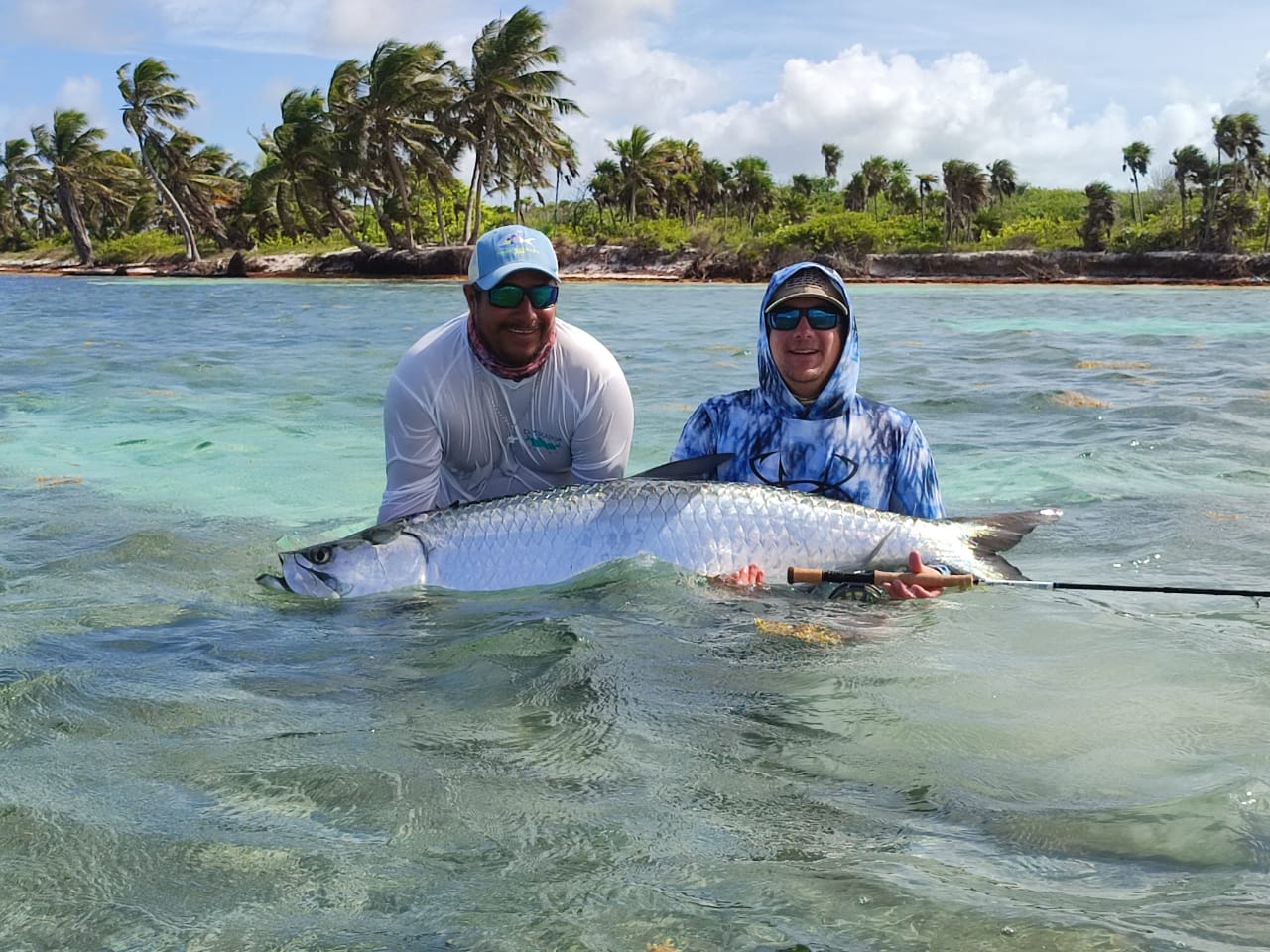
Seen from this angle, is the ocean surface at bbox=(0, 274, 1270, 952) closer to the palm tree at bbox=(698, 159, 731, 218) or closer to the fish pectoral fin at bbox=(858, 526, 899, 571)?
the fish pectoral fin at bbox=(858, 526, 899, 571)

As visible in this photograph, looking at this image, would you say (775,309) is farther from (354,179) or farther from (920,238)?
(920,238)

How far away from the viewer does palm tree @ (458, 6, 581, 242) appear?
51750mm

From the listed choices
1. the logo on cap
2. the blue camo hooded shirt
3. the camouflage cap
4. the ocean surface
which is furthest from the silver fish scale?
the logo on cap

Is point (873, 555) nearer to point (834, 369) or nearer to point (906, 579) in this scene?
point (906, 579)

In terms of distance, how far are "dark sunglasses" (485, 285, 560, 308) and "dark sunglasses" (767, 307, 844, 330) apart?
0.89 m

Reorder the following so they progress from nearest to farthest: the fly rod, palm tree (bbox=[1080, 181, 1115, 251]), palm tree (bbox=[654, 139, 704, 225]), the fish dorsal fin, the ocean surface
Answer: the ocean surface → the fly rod → the fish dorsal fin → palm tree (bbox=[1080, 181, 1115, 251]) → palm tree (bbox=[654, 139, 704, 225])

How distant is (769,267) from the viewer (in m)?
56.5

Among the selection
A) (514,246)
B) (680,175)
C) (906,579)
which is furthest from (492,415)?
(680,175)

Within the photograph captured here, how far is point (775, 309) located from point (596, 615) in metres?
1.36

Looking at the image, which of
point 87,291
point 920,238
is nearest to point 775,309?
A: point 87,291

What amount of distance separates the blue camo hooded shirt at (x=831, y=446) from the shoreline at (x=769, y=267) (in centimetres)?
4736

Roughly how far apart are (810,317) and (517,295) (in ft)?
3.74

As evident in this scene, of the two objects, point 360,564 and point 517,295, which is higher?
point 517,295

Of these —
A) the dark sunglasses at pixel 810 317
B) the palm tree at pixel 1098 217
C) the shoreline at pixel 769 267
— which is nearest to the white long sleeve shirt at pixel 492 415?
the dark sunglasses at pixel 810 317
